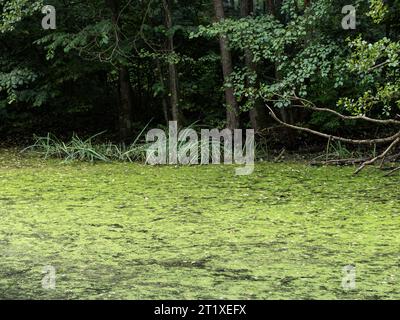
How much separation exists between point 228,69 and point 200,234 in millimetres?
5161

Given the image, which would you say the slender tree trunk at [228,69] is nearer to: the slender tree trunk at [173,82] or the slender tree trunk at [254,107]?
the slender tree trunk at [254,107]

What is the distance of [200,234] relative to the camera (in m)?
4.67

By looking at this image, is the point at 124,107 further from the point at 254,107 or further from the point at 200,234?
the point at 200,234

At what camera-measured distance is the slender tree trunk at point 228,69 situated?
9281mm

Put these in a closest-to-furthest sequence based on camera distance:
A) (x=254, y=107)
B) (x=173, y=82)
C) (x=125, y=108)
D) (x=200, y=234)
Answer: (x=200, y=234)
(x=254, y=107)
(x=173, y=82)
(x=125, y=108)

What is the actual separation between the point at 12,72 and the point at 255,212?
6.00m

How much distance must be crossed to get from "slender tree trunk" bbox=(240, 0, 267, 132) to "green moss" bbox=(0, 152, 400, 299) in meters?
2.38

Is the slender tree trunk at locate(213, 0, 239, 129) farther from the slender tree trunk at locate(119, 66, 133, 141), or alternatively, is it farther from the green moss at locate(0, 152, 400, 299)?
the green moss at locate(0, 152, 400, 299)

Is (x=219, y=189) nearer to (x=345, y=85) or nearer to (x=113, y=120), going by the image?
(x=345, y=85)

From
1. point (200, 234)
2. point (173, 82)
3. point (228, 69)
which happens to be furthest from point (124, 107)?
point (200, 234)

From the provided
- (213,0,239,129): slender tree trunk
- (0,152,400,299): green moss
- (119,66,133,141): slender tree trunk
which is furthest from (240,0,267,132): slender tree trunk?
(0,152,400,299): green moss

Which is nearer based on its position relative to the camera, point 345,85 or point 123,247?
point 123,247

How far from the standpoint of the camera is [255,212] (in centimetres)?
539

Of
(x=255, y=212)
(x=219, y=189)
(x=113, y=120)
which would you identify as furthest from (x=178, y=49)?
(x=255, y=212)
